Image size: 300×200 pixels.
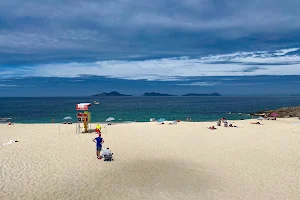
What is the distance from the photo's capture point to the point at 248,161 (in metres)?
16.6

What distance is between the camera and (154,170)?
14.6m

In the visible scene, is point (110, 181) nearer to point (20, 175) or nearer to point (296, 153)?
point (20, 175)

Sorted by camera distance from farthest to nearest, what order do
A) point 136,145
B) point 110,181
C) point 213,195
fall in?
1. point 136,145
2. point 110,181
3. point 213,195

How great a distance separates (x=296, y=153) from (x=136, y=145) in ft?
37.1

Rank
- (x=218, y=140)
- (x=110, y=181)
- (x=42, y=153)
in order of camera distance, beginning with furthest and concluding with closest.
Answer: (x=218, y=140), (x=42, y=153), (x=110, y=181)

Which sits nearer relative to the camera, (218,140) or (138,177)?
(138,177)

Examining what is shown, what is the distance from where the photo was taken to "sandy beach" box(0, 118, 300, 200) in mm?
11297

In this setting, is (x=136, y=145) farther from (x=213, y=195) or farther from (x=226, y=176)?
(x=213, y=195)

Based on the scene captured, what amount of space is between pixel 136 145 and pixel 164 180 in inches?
360

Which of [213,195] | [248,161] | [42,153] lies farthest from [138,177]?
[42,153]

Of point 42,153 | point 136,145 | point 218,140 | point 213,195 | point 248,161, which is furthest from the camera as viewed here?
point 218,140

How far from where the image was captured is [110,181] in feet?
41.5

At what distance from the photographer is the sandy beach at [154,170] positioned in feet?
37.1

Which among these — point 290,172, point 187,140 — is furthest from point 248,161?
point 187,140
